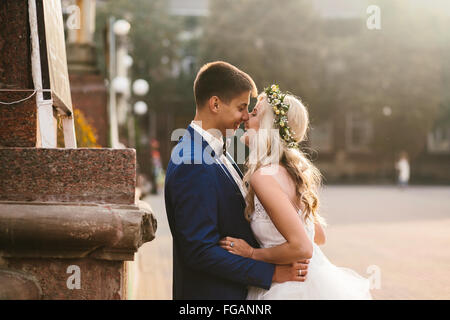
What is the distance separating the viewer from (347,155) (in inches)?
1583

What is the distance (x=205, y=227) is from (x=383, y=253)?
6776mm

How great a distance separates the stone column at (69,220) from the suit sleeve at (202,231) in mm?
193

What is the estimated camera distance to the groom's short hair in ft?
9.13

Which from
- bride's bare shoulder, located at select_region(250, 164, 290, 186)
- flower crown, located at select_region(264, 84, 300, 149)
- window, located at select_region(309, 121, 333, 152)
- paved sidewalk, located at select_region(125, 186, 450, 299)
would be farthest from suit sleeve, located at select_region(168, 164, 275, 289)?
window, located at select_region(309, 121, 333, 152)

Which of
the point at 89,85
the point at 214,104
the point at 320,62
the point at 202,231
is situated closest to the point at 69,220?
the point at 202,231

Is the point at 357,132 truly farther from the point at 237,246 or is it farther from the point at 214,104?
the point at 237,246

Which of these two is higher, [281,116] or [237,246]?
[281,116]

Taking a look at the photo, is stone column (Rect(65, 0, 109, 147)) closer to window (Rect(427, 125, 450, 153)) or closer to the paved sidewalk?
the paved sidewalk

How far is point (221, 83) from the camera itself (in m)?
2.78

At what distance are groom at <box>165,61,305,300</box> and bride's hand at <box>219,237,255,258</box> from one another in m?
0.04

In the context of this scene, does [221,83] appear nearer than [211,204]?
No

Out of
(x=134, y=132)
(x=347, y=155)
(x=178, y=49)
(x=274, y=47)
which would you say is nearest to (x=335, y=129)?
(x=347, y=155)

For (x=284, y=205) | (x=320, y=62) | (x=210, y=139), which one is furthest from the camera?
(x=320, y=62)

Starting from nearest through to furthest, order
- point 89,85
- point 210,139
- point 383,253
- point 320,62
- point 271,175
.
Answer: point 271,175 < point 210,139 < point 383,253 < point 89,85 < point 320,62
